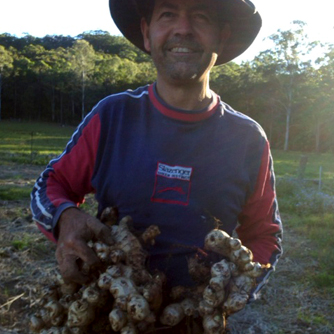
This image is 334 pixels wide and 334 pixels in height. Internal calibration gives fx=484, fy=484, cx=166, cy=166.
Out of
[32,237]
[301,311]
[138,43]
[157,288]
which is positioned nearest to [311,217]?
[301,311]

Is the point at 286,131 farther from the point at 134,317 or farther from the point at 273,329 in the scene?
the point at 134,317

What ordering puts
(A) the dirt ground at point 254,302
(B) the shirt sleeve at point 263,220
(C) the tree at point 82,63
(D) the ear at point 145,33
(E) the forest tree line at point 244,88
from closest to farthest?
(B) the shirt sleeve at point 263,220
(D) the ear at point 145,33
(A) the dirt ground at point 254,302
(E) the forest tree line at point 244,88
(C) the tree at point 82,63

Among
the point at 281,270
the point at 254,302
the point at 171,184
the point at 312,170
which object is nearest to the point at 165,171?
the point at 171,184

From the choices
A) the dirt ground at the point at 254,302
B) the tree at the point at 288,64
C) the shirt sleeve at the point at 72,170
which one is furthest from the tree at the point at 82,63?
the shirt sleeve at the point at 72,170

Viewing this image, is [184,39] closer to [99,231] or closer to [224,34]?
[224,34]

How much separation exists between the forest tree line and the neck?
32238mm

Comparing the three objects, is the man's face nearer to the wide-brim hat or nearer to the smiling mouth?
the smiling mouth

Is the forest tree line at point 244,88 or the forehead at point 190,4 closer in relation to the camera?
the forehead at point 190,4

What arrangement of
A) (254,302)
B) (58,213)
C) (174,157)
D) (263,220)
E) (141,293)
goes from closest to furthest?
(141,293) → (58,213) → (174,157) → (263,220) → (254,302)

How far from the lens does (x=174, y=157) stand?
173 cm

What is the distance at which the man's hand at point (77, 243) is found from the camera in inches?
58.4

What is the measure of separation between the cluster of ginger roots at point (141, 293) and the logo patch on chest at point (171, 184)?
16 centimetres

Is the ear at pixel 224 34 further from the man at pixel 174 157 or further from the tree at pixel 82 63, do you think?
the tree at pixel 82 63

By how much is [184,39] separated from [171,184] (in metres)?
0.52
